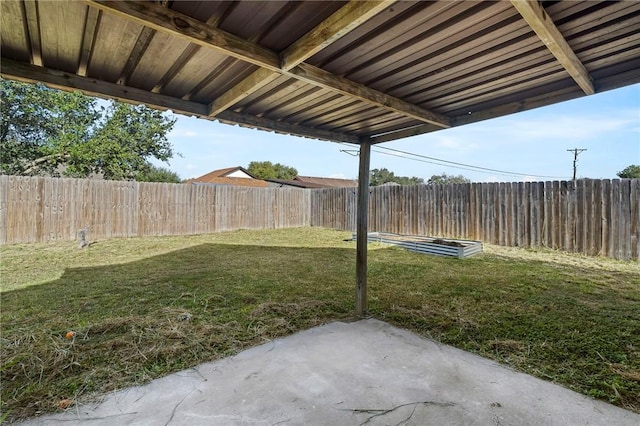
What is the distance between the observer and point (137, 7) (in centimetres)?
114

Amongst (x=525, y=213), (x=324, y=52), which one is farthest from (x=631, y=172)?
(x=324, y=52)

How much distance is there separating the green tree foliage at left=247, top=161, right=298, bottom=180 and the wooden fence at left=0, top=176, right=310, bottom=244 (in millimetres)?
21620

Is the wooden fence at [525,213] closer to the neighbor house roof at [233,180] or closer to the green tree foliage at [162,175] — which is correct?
the neighbor house roof at [233,180]

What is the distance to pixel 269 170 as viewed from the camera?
32.8 metres

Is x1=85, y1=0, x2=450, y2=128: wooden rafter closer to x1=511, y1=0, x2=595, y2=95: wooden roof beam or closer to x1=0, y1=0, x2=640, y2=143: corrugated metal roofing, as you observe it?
x1=0, y1=0, x2=640, y2=143: corrugated metal roofing

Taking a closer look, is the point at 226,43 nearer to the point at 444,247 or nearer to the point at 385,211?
the point at 444,247

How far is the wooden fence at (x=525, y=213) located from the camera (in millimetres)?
5246

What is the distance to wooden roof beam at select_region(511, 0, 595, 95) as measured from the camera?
110 cm

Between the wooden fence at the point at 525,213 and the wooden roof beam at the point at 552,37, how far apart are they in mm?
5070

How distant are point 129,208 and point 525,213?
9.57 m

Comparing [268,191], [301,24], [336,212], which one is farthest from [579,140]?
[301,24]

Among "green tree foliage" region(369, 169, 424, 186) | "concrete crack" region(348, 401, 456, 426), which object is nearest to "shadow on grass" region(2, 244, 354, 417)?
"concrete crack" region(348, 401, 456, 426)

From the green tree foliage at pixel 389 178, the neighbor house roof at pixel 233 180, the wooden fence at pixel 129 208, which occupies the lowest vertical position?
the wooden fence at pixel 129 208

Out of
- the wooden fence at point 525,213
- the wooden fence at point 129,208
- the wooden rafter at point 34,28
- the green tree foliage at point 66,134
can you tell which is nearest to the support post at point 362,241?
the wooden rafter at point 34,28
